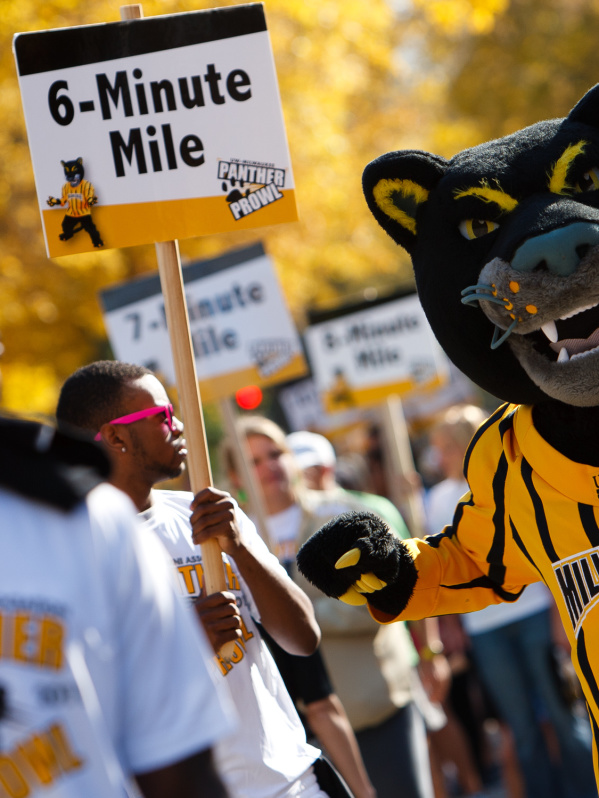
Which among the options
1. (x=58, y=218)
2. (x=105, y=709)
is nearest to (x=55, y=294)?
(x=58, y=218)

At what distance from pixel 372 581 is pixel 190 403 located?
0.67 m

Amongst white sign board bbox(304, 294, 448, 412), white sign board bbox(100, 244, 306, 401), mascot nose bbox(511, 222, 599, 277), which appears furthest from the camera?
white sign board bbox(304, 294, 448, 412)

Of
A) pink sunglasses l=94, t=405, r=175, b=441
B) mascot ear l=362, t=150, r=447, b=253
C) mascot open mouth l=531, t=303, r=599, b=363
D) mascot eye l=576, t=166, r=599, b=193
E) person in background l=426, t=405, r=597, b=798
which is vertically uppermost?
mascot ear l=362, t=150, r=447, b=253

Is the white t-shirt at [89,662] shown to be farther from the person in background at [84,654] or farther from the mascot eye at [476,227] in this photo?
the mascot eye at [476,227]

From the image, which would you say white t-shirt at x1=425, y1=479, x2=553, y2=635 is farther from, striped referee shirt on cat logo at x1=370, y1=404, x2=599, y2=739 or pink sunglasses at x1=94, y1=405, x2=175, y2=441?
pink sunglasses at x1=94, y1=405, x2=175, y2=441

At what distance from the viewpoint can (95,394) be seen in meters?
2.85

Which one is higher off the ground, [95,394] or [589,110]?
[589,110]

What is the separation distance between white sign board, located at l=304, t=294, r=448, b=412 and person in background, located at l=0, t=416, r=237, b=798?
5812 mm

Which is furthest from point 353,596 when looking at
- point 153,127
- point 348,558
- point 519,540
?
point 153,127

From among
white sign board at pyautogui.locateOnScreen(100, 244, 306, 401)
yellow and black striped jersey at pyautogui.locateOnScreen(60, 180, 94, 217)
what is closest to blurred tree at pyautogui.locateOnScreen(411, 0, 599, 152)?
white sign board at pyautogui.locateOnScreen(100, 244, 306, 401)

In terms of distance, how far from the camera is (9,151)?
964 cm

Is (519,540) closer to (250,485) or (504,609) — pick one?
(250,485)

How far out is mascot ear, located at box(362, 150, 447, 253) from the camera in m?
2.90

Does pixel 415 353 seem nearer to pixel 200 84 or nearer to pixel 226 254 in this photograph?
pixel 226 254
